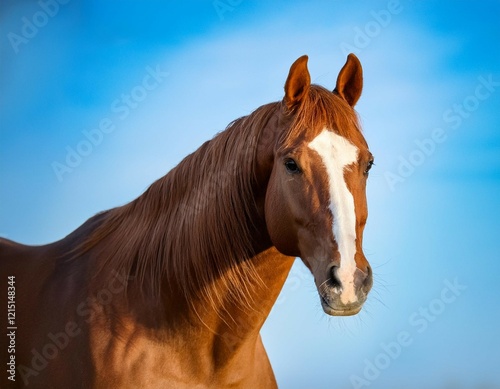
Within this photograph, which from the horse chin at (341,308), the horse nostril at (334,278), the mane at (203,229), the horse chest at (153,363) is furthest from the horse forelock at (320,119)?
the horse chest at (153,363)

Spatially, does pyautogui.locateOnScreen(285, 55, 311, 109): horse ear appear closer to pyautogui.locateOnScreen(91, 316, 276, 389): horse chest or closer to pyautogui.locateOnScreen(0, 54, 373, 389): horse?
pyautogui.locateOnScreen(0, 54, 373, 389): horse

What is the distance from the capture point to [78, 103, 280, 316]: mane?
145 inches

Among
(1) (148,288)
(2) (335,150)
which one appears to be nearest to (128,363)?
(1) (148,288)

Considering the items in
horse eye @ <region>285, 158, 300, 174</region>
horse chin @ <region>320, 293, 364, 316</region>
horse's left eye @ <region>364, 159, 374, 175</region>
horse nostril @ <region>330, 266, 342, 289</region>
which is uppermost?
horse eye @ <region>285, 158, 300, 174</region>

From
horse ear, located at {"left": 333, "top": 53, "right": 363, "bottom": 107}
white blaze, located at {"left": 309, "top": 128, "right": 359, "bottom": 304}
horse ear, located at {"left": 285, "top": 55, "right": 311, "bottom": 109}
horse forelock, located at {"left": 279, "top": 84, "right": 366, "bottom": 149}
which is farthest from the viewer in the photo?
horse ear, located at {"left": 333, "top": 53, "right": 363, "bottom": 107}

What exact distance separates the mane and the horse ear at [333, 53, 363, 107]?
0.49 m

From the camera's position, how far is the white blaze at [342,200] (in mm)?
2996

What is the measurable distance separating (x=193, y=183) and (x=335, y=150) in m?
1.06

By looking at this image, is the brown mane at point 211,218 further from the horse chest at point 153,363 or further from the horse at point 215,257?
the horse chest at point 153,363

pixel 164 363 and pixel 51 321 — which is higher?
pixel 51 321

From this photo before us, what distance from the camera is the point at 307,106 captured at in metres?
3.56

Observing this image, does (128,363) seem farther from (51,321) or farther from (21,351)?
(21,351)

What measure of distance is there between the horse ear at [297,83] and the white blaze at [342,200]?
1.18 ft

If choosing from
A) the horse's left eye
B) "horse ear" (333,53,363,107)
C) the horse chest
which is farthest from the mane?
the horse's left eye
